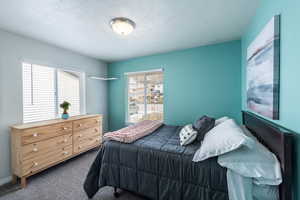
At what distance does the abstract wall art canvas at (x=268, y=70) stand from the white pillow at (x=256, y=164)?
0.37 m

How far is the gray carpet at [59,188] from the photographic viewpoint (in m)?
1.80

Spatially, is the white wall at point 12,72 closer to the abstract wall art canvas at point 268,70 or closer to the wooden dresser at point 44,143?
the wooden dresser at point 44,143

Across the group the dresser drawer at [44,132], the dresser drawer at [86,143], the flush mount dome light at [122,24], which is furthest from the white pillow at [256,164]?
the dresser drawer at [86,143]

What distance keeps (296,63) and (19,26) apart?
3308mm

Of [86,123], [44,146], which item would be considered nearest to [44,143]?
[44,146]

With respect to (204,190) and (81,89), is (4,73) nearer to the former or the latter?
(81,89)

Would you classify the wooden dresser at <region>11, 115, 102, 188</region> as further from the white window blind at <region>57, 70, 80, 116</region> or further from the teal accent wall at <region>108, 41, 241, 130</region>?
the teal accent wall at <region>108, 41, 241, 130</region>

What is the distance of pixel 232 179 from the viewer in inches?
43.9

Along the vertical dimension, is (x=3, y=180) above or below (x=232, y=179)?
below

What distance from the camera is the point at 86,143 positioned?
300 centimetres

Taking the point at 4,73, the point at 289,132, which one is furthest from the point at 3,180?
the point at 289,132

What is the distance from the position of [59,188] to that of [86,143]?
109cm

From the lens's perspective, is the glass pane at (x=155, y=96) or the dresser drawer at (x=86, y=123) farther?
the glass pane at (x=155, y=96)

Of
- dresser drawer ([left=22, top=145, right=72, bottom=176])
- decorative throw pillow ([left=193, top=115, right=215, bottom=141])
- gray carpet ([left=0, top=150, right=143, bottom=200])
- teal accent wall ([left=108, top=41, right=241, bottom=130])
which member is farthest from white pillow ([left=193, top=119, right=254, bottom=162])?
dresser drawer ([left=22, top=145, right=72, bottom=176])
